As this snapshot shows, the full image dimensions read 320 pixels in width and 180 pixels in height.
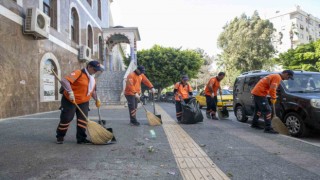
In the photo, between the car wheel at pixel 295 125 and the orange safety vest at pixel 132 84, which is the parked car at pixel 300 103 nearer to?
the car wheel at pixel 295 125

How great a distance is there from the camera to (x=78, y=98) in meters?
5.82

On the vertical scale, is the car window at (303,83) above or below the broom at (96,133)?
above

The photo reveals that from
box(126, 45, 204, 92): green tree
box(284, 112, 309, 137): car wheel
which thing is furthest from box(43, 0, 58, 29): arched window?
box(126, 45, 204, 92): green tree

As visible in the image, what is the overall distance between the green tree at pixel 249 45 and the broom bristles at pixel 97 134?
40102 millimetres

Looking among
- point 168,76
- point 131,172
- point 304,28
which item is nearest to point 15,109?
point 131,172

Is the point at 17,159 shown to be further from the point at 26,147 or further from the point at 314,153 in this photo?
the point at 314,153

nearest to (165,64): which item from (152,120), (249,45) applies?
(249,45)

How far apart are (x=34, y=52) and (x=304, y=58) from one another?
111 feet

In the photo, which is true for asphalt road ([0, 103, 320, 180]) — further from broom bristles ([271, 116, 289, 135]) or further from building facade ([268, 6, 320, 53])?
building facade ([268, 6, 320, 53])

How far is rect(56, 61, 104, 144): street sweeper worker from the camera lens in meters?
5.68

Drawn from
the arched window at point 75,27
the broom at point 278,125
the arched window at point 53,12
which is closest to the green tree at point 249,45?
the arched window at point 75,27

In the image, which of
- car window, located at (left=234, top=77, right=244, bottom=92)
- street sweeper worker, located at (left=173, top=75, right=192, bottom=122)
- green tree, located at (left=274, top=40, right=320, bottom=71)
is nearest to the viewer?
street sweeper worker, located at (left=173, top=75, right=192, bottom=122)

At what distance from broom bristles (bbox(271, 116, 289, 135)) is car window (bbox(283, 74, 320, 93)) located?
934mm

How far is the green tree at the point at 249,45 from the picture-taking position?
142 feet
